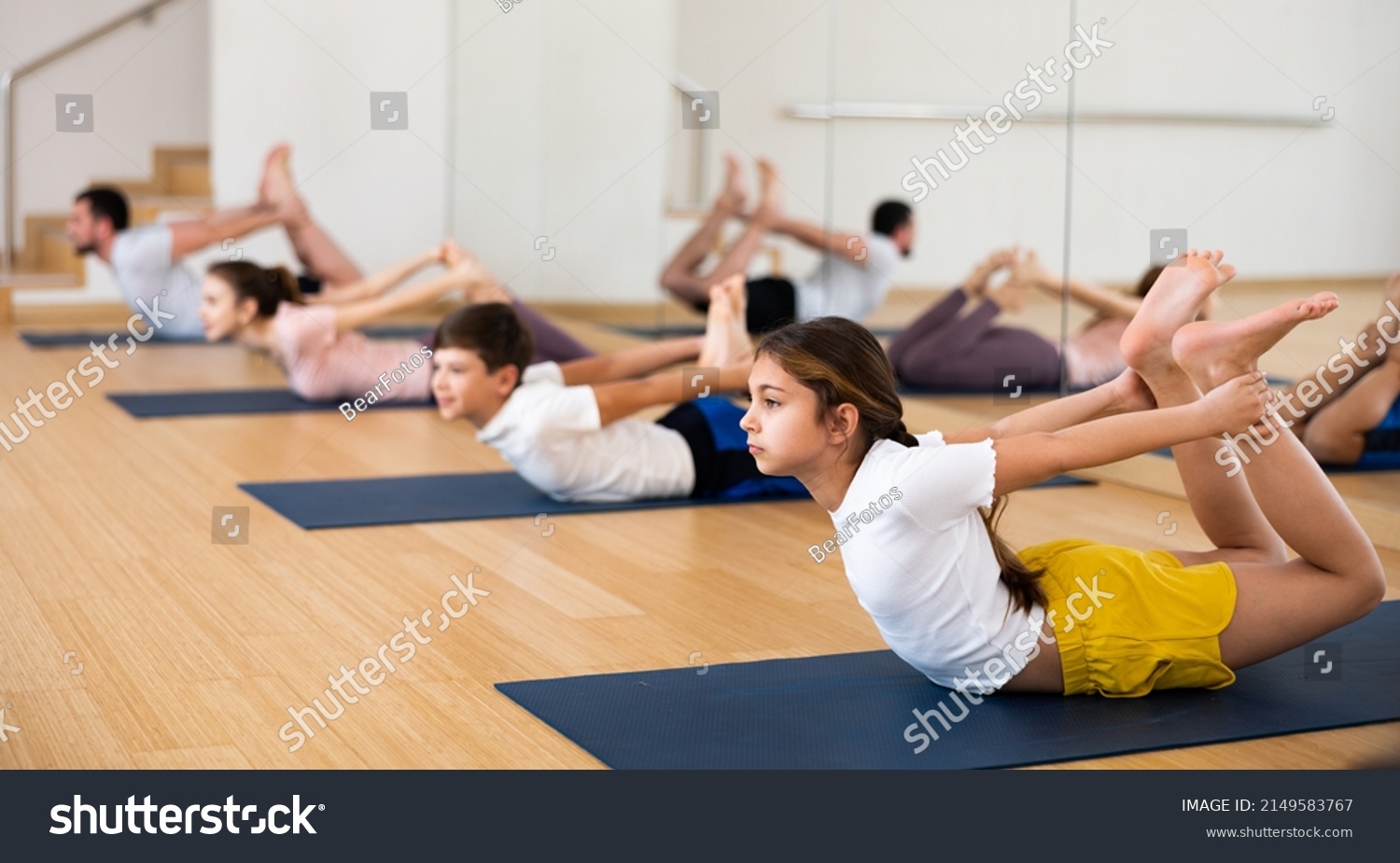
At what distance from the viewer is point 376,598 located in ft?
8.03

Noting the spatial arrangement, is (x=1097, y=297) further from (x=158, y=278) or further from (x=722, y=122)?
(x=158, y=278)

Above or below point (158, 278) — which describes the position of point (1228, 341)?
above

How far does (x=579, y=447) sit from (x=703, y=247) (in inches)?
112

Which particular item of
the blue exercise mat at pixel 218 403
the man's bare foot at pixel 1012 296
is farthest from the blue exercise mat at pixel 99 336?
the man's bare foot at pixel 1012 296

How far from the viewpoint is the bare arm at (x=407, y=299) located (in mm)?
3982

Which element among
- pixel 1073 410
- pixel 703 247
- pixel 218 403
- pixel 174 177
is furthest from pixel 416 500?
pixel 174 177

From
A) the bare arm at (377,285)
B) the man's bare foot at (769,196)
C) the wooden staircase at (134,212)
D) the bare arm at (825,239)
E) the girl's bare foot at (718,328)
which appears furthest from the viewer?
the wooden staircase at (134,212)

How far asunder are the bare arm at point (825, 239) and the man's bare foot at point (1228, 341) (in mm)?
3233

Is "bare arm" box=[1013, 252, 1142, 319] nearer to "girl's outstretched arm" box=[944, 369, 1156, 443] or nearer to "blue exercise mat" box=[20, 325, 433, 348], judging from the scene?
"girl's outstretched arm" box=[944, 369, 1156, 443]

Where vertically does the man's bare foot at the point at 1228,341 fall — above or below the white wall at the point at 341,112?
below

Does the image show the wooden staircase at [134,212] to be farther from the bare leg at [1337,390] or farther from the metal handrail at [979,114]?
the bare leg at [1337,390]

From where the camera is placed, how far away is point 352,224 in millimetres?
7426

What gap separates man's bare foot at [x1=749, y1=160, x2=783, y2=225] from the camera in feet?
18.4

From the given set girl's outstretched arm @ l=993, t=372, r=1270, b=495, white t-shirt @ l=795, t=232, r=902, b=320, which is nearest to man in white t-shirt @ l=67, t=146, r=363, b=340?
white t-shirt @ l=795, t=232, r=902, b=320
